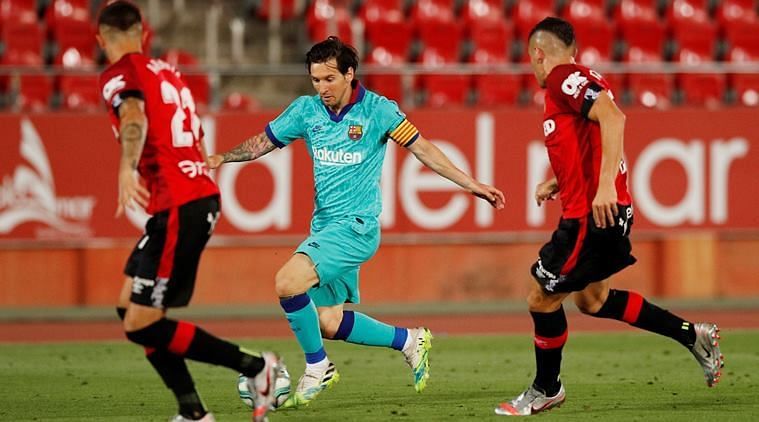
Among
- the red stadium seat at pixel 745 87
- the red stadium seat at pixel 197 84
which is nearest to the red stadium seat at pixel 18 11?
the red stadium seat at pixel 197 84

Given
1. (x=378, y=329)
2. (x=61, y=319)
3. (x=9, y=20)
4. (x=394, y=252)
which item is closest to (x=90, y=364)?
(x=378, y=329)

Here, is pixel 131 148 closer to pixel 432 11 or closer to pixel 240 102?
pixel 240 102

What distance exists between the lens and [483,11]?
58.2ft

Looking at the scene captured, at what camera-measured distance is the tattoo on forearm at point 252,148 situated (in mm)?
8680

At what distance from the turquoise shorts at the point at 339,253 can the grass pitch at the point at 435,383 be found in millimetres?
691

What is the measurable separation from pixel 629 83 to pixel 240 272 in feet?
16.6

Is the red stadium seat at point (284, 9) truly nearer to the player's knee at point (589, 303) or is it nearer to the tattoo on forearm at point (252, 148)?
the tattoo on forearm at point (252, 148)

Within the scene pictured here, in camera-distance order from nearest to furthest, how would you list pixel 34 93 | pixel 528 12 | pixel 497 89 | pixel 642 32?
1. pixel 34 93
2. pixel 497 89
3. pixel 642 32
4. pixel 528 12

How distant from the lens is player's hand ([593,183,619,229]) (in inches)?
297

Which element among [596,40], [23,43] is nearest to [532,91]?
[596,40]

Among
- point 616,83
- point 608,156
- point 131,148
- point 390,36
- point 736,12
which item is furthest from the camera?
point 736,12

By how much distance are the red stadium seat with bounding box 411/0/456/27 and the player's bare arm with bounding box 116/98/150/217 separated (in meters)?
10.6

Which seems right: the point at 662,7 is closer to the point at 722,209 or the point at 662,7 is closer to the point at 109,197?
the point at 722,209

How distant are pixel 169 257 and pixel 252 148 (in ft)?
5.99
